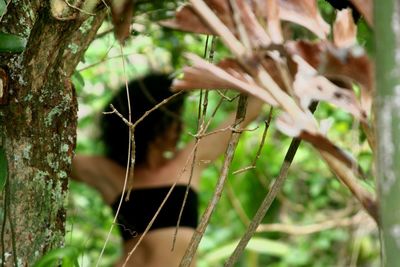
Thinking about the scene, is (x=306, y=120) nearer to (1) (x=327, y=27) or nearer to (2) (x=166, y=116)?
(1) (x=327, y=27)

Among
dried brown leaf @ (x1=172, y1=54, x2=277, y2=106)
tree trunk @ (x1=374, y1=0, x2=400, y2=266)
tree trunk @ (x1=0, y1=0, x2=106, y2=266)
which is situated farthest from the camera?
tree trunk @ (x1=0, y1=0, x2=106, y2=266)

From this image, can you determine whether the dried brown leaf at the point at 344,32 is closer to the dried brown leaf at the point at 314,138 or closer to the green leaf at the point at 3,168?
the dried brown leaf at the point at 314,138

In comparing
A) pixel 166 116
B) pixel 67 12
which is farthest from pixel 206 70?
pixel 166 116

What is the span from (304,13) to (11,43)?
1.31 feet

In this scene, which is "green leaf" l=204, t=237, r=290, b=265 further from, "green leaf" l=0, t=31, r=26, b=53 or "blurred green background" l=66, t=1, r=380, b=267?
"green leaf" l=0, t=31, r=26, b=53

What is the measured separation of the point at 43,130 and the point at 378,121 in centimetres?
54

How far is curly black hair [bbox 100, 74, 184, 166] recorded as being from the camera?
6.96 ft

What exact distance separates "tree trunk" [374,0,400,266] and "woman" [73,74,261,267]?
164cm

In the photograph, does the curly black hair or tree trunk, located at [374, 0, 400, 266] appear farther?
the curly black hair

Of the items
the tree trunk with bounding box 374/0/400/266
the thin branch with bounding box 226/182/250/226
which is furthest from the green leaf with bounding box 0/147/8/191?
the thin branch with bounding box 226/182/250/226

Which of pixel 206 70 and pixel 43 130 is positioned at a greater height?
pixel 206 70

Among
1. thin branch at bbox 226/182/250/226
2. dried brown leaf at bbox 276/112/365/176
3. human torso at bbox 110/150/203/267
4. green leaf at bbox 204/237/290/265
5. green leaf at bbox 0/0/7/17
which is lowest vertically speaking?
green leaf at bbox 204/237/290/265

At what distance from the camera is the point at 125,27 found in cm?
54

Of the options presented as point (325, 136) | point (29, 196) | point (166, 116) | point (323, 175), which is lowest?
point (323, 175)
